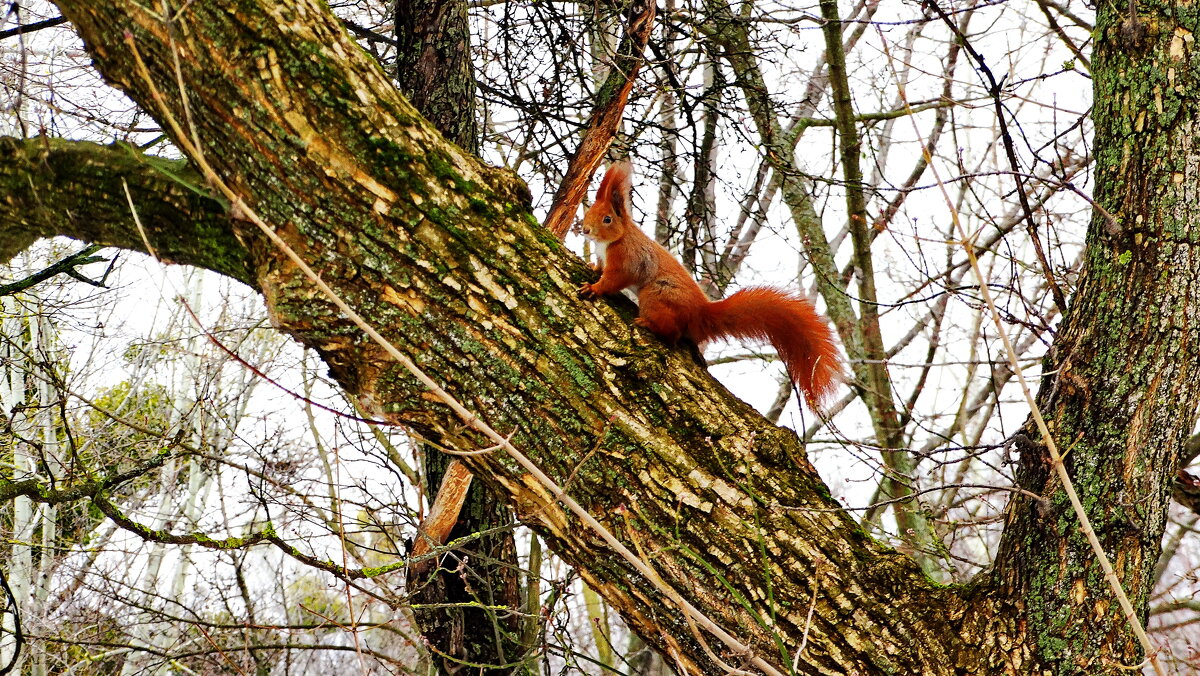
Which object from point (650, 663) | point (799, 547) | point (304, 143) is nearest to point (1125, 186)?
point (799, 547)

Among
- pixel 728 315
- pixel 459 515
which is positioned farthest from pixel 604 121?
pixel 459 515

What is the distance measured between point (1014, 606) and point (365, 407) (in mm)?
1592

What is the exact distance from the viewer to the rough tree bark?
1.82 m

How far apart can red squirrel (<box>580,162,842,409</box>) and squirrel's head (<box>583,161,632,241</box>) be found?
0.16 m

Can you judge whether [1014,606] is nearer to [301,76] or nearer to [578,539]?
[578,539]

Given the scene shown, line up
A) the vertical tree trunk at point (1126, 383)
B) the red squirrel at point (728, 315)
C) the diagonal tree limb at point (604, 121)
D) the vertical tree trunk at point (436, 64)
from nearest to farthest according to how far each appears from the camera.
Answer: the vertical tree trunk at point (1126, 383) < the red squirrel at point (728, 315) < the diagonal tree limb at point (604, 121) < the vertical tree trunk at point (436, 64)

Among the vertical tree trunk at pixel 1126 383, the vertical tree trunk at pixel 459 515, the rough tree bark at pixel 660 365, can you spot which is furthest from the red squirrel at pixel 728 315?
the vertical tree trunk at pixel 459 515

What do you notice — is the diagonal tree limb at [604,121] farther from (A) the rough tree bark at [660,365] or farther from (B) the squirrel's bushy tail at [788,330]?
(A) the rough tree bark at [660,365]

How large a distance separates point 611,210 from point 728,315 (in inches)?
30.4

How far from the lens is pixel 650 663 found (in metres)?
6.57

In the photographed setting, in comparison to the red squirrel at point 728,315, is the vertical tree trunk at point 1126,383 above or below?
below

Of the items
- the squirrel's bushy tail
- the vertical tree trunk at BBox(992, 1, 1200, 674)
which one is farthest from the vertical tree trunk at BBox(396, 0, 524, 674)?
the vertical tree trunk at BBox(992, 1, 1200, 674)

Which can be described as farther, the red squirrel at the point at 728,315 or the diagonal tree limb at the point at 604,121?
the diagonal tree limb at the point at 604,121

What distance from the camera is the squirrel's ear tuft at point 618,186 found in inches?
127
